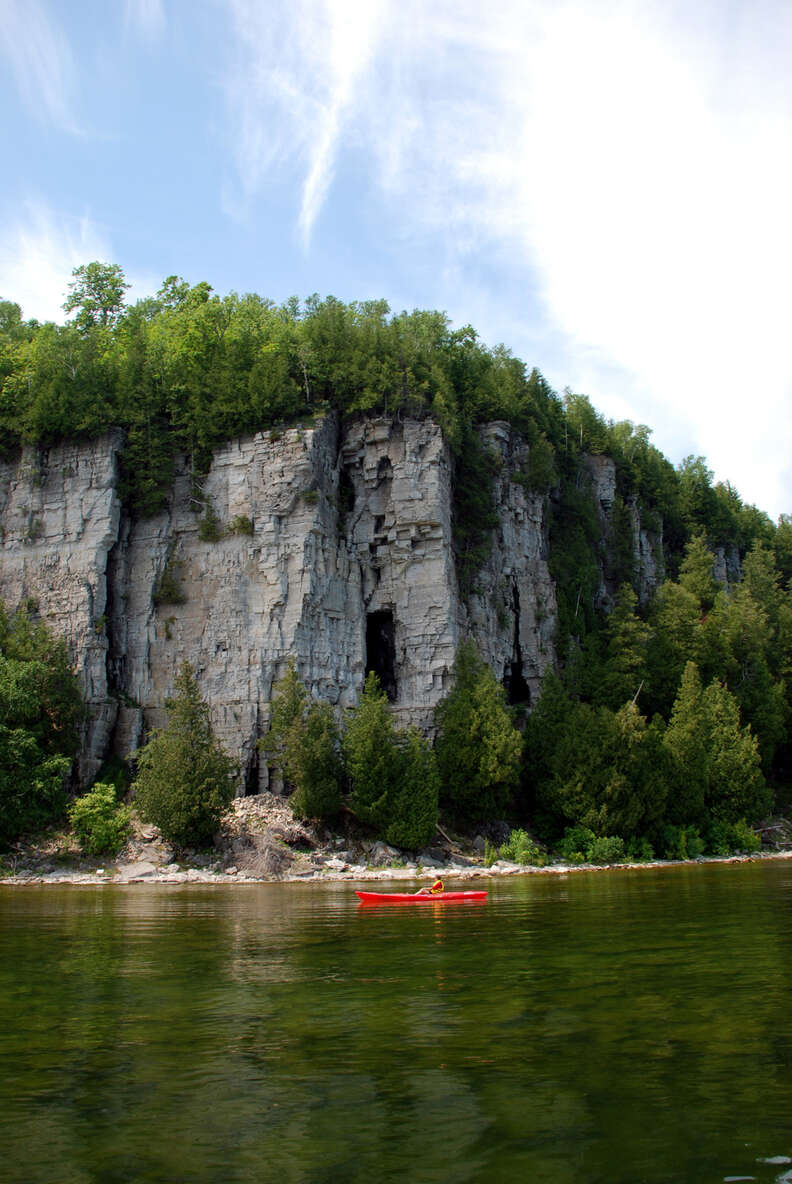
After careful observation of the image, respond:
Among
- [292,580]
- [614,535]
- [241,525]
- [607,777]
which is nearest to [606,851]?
[607,777]

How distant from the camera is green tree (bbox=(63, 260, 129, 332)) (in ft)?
229

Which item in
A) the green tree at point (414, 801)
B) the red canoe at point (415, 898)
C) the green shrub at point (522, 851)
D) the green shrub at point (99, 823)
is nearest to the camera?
the red canoe at point (415, 898)

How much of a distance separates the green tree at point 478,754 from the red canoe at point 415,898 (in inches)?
686

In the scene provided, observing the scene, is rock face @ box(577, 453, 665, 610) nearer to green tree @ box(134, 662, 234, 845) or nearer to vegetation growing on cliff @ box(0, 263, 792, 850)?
vegetation growing on cliff @ box(0, 263, 792, 850)

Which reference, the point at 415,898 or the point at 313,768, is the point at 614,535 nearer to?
the point at 313,768

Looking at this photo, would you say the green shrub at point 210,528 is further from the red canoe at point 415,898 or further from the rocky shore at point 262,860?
the red canoe at point 415,898

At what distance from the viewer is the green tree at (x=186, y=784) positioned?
1613 inches

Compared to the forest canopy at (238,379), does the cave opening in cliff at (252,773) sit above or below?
below

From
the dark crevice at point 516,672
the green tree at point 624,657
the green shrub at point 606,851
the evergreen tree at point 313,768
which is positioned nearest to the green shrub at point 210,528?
the evergreen tree at point 313,768

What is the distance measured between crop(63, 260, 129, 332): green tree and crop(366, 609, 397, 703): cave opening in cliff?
103 ft

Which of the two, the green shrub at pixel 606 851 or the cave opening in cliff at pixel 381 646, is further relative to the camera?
the cave opening in cliff at pixel 381 646

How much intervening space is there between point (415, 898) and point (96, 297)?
5608cm

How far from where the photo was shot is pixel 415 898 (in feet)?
95.1

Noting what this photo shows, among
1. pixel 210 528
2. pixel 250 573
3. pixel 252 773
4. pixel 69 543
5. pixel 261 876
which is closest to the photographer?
pixel 261 876
